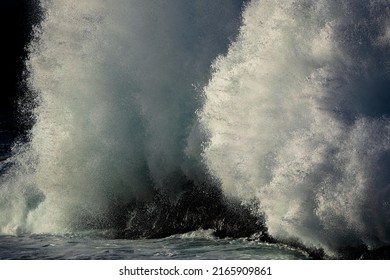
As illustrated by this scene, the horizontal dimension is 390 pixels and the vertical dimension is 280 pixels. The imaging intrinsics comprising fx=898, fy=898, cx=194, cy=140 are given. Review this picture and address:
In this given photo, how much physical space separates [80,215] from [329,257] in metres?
7.82

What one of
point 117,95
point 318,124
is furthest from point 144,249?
point 117,95

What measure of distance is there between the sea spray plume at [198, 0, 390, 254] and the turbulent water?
2 centimetres

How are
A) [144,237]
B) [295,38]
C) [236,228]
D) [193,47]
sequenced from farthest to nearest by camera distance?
1. [193,47]
2. [144,237]
3. [236,228]
4. [295,38]

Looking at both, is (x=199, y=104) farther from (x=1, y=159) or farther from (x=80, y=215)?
(x=1, y=159)

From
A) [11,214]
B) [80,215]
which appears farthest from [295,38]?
[11,214]

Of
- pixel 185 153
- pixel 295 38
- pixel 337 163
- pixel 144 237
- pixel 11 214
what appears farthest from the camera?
pixel 11 214

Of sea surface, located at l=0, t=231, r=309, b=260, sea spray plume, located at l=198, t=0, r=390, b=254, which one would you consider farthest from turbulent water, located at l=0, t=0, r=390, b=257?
sea surface, located at l=0, t=231, r=309, b=260

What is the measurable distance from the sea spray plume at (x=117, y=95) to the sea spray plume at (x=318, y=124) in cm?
372

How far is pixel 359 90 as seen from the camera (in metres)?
13.1

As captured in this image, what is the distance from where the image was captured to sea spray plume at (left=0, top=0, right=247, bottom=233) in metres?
18.8

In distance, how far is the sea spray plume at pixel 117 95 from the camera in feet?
61.6

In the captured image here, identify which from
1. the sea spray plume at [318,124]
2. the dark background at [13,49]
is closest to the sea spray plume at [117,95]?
the sea spray plume at [318,124]

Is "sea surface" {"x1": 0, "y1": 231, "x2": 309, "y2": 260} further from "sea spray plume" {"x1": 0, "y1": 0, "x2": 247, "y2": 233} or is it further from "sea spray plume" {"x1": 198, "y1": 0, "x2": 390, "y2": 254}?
"sea spray plume" {"x1": 0, "y1": 0, "x2": 247, "y2": 233}

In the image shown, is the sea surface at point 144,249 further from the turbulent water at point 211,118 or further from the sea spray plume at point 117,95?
the sea spray plume at point 117,95
